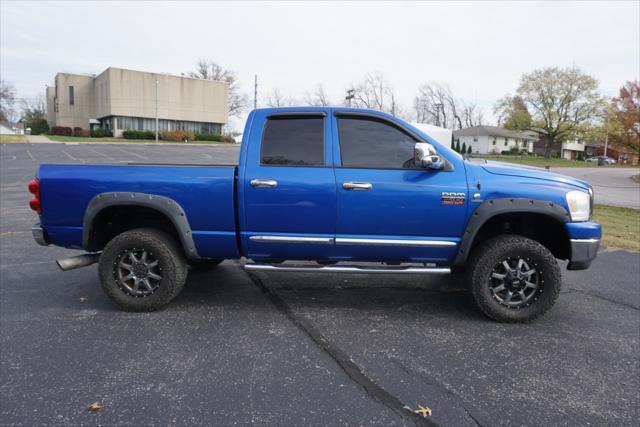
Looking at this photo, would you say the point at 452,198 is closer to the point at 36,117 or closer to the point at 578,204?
the point at 578,204

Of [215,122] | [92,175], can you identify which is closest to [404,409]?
[92,175]

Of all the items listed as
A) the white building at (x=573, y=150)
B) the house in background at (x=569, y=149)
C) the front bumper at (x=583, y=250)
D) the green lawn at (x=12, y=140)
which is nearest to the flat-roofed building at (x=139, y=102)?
the green lawn at (x=12, y=140)

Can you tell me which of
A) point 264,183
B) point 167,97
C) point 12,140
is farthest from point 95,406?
point 167,97

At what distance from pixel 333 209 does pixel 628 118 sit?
115 feet

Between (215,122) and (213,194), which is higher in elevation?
(215,122)

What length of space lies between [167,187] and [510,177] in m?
3.13

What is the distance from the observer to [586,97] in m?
56.9

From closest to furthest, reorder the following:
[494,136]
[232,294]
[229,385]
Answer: [229,385] → [232,294] → [494,136]

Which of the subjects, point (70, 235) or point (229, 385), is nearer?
point (229, 385)

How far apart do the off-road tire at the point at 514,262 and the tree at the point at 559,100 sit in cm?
6244

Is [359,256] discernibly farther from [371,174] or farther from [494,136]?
[494,136]

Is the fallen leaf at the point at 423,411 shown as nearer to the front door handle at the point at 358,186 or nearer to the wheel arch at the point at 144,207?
the front door handle at the point at 358,186

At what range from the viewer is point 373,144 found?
426 centimetres

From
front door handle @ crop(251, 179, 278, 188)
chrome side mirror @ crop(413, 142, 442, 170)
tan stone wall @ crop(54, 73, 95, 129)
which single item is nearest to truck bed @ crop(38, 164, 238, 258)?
front door handle @ crop(251, 179, 278, 188)
